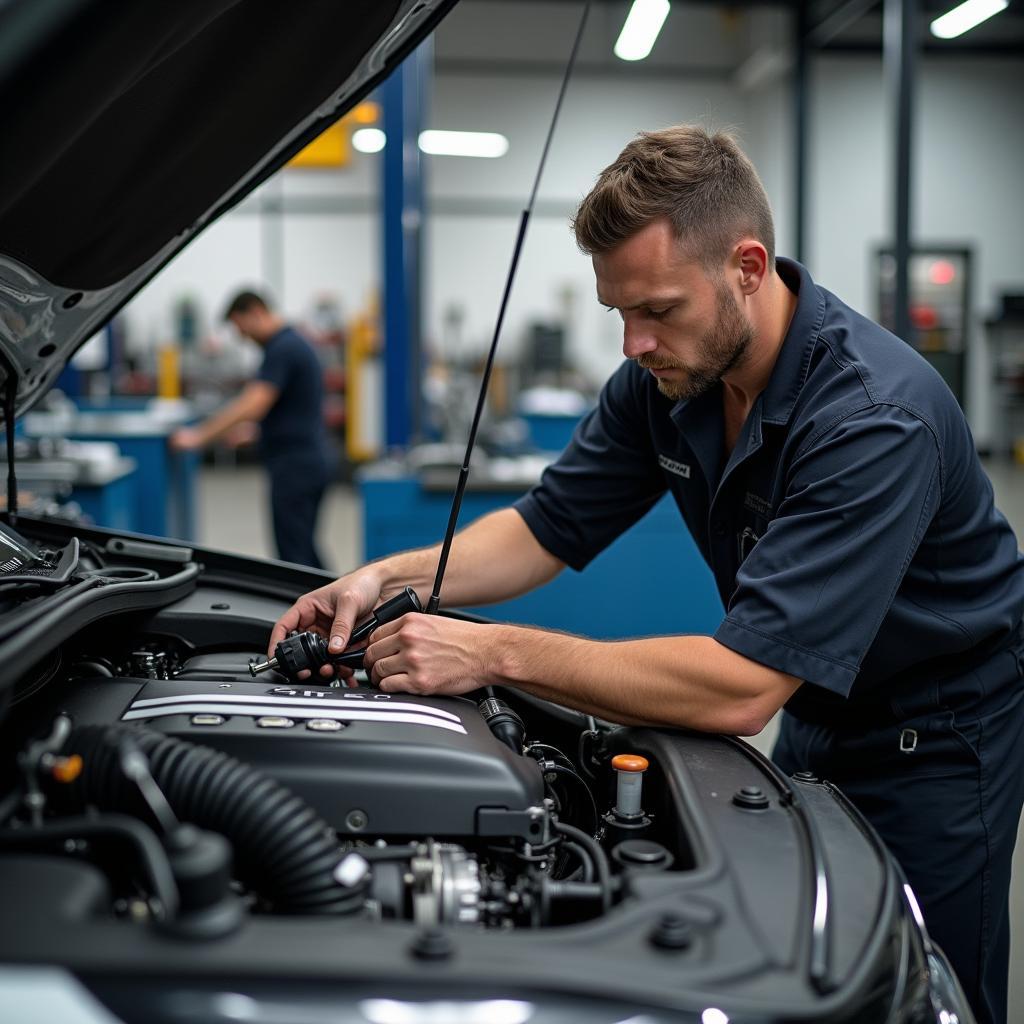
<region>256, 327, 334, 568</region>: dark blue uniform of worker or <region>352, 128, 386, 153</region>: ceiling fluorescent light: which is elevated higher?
<region>352, 128, 386, 153</region>: ceiling fluorescent light

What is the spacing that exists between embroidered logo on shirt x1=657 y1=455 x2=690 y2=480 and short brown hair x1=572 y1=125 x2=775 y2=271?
0.36m

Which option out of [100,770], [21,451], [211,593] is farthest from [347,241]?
[100,770]

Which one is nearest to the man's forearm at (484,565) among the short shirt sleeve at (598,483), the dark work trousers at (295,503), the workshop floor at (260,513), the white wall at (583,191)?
the short shirt sleeve at (598,483)

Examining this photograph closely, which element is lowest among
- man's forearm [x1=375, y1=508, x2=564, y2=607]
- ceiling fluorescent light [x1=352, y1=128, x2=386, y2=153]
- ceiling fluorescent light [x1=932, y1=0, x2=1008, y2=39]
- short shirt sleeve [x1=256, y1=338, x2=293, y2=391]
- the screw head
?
the screw head

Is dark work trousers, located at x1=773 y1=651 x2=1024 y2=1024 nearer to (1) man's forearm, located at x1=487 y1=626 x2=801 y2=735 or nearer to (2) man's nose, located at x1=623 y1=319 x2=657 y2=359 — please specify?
(1) man's forearm, located at x1=487 y1=626 x2=801 y2=735

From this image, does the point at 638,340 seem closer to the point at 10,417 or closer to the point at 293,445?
the point at 10,417

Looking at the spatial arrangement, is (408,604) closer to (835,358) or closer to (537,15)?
(835,358)

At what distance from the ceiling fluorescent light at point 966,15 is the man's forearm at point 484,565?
5.82m

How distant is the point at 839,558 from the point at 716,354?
324mm

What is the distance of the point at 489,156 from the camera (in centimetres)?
1207

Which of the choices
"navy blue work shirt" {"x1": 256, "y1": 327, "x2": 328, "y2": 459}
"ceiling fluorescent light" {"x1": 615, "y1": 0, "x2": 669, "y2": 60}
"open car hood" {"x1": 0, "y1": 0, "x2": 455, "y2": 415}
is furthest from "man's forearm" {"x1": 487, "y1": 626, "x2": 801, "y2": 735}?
"ceiling fluorescent light" {"x1": 615, "y1": 0, "x2": 669, "y2": 60}

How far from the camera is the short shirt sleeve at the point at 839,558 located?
1.18 m

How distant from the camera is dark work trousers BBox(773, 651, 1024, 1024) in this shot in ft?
4.52

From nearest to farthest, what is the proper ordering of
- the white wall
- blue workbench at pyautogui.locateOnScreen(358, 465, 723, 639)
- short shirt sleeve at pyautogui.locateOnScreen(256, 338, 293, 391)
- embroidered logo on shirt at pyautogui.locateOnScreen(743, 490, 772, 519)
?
1. embroidered logo on shirt at pyautogui.locateOnScreen(743, 490, 772, 519)
2. blue workbench at pyautogui.locateOnScreen(358, 465, 723, 639)
3. short shirt sleeve at pyautogui.locateOnScreen(256, 338, 293, 391)
4. the white wall
